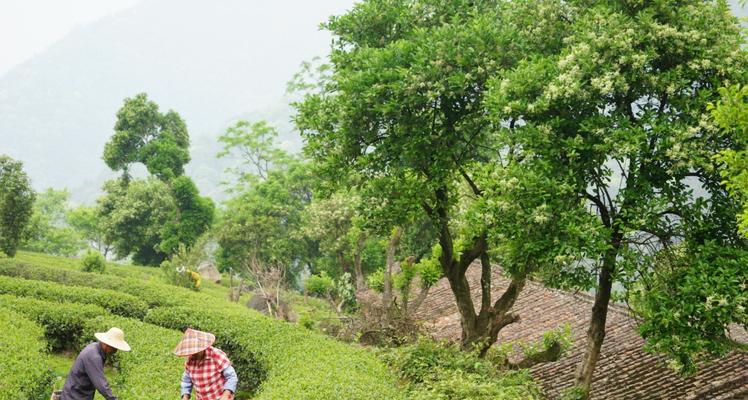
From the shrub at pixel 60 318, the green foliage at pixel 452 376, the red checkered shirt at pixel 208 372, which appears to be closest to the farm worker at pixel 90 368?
the red checkered shirt at pixel 208 372

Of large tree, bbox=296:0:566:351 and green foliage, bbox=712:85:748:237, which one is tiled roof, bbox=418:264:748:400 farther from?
green foliage, bbox=712:85:748:237

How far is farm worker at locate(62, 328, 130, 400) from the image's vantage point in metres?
8.88

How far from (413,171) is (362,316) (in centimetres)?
841

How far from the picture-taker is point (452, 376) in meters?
12.6

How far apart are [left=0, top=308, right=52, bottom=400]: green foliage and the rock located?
33177 mm

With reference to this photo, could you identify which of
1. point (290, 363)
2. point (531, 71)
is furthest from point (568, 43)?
point (290, 363)

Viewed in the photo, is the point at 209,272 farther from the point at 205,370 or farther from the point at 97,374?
the point at 205,370

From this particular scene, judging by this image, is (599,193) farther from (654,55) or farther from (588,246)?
(654,55)

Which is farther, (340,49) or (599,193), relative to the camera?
(340,49)

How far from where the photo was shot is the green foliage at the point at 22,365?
10.7 m

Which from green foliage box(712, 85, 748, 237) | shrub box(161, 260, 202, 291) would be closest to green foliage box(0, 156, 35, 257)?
shrub box(161, 260, 202, 291)

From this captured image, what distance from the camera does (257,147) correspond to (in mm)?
53688

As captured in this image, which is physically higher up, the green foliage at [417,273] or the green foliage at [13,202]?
the green foliage at [13,202]

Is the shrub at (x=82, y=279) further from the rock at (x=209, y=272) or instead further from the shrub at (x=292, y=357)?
the rock at (x=209, y=272)
